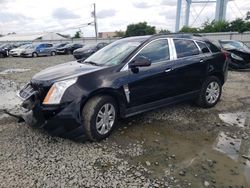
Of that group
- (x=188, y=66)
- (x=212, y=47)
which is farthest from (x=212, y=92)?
(x=188, y=66)

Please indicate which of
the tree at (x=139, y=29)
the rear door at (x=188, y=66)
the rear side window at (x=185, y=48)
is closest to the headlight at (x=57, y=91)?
the rear door at (x=188, y=66)

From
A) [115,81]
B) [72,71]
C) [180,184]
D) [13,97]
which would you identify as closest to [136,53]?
[115,81]

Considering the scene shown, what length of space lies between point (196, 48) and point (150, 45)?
134 centimetres

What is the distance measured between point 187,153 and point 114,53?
225 centimetres

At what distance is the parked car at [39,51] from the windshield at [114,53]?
73.3ft

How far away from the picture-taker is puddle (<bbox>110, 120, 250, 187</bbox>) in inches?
136

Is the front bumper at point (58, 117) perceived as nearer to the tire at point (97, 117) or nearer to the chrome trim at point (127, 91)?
the tire at point (97, 117)

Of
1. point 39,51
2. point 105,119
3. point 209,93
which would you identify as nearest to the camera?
point 105,119

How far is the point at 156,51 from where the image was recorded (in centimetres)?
516

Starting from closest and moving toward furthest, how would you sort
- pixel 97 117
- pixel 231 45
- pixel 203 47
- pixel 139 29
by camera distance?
pixel 97 117 → pixel 203 47 → pixel 231 45 → pixel 139 29

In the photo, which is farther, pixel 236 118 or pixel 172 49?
pixel 236 118

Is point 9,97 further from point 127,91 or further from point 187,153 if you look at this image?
point 187,153

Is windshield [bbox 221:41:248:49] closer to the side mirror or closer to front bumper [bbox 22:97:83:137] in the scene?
the side mirror

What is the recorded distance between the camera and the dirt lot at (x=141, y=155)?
3342mm
